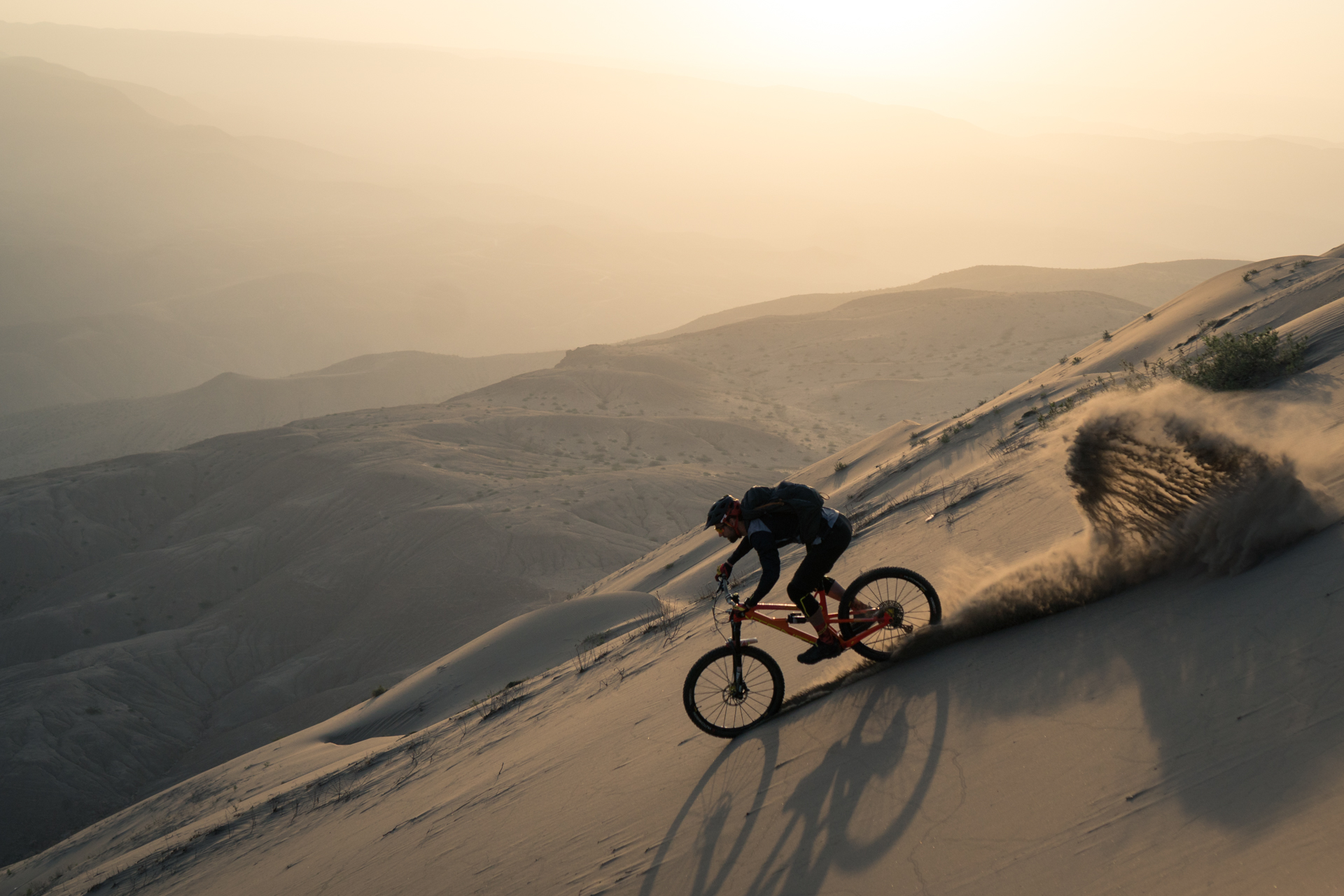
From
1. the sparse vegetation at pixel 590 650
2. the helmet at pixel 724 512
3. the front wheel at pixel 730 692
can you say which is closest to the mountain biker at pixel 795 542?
the helmet at pixel 724 512

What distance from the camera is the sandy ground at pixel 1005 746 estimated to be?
2629mm

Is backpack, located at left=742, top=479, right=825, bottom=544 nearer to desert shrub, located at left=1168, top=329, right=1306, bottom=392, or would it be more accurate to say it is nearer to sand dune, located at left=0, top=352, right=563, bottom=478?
desert shrub, located at left=1168, top=329, right=1306, bottom=392

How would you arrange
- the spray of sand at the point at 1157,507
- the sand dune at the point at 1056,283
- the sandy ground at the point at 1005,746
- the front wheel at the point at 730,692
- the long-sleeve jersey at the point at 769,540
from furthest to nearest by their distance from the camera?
the sand dune at the point at 1056,283
the front wheel at the point at 730,692
the long-sleeve jersey at the point at 769,540
the spray of sand at the point at 1157,507
the sandy ground at the point at 1005,746

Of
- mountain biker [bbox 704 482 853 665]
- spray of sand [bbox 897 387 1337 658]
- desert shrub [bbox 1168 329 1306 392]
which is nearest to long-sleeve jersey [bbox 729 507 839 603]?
mountain biker [bbox 704 482 853 665]

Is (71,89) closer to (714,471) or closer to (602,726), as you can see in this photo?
(714,471)

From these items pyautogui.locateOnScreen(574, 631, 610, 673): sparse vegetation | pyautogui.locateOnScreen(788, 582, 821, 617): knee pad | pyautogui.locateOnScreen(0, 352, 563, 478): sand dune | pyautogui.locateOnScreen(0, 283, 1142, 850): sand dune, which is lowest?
pyautogui.locateOnScreen(574, 631, 610, 673): sparse vegetation

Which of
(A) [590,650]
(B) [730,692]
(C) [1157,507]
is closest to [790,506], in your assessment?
(B) [730,692]

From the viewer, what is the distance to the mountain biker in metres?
4.26

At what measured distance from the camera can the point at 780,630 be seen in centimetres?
461

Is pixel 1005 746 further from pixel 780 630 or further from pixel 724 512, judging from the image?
pixel 724 512

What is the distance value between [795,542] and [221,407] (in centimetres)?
6842

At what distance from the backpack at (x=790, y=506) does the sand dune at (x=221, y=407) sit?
61062 mm

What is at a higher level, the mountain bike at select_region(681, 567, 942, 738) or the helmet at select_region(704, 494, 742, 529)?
the helmet at select_region(704, 494, 742, 529)

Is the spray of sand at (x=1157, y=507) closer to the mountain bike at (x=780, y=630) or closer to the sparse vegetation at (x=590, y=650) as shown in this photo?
the mountain bike at (x=780, y=630)
